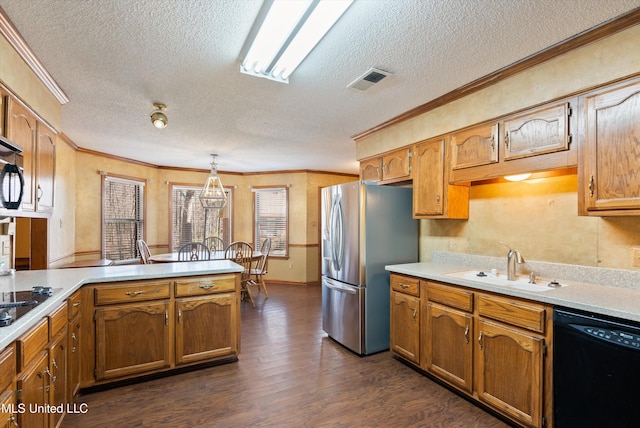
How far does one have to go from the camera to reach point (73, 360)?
2.20 meters

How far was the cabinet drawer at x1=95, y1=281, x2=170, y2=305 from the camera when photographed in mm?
2436

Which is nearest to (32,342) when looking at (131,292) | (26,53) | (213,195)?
(131,292)

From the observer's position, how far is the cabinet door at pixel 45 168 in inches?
94.7

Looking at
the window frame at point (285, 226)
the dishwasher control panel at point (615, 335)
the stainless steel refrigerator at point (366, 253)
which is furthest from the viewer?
the window frame at point (285, 226)

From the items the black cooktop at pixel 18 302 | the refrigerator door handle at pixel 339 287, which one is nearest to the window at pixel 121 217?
the black cooktop at pixel 18 302

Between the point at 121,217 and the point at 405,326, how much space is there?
5209mm

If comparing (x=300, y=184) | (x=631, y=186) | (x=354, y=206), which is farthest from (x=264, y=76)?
A: (x=300, y=184)

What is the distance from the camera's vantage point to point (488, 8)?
5.57ft

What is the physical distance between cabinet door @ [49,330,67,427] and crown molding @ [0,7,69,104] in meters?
1.79

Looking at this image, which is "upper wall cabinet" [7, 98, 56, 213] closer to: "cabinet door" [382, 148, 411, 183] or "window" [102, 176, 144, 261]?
"window" [102, 176, 144, 261]

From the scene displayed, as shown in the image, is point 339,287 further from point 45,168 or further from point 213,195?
point 213,195

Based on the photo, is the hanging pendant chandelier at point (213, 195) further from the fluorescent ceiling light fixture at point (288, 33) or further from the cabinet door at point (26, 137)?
the fluorescent ceiling light fixture at point (288, 33)

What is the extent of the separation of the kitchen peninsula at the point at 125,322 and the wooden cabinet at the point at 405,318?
1481 mm

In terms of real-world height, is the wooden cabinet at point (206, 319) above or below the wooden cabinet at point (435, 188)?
below
